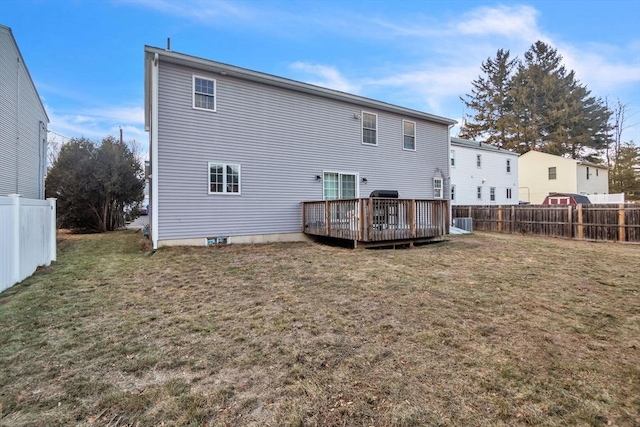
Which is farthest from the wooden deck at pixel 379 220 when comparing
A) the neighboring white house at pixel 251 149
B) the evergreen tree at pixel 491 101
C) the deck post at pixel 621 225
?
the evergreen tree at pixel 491 101

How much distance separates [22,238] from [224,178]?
471cm

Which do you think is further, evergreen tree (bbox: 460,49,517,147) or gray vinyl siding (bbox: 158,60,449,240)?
evergreen tree (bbox: 460,49,517,147)

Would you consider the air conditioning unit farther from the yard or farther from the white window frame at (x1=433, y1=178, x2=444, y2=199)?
the yard

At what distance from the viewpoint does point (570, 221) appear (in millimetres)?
11727

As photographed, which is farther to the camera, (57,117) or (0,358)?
(57,117)

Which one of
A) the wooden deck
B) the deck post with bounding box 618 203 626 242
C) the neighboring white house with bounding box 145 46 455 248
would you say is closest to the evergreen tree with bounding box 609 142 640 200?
the deck post with bounding box 618 203 626 242

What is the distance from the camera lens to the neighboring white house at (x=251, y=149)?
8.28 meters

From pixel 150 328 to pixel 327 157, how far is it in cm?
865

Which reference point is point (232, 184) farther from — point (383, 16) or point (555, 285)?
point (383, 16)

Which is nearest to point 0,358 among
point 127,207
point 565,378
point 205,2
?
point 565,378

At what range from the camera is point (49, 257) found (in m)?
6.75

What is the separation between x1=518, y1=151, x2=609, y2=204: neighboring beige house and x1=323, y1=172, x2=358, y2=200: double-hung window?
79.8 feet

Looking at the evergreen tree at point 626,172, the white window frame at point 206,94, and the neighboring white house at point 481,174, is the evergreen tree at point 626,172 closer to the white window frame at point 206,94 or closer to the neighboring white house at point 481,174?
A: the neighboring white house at point 481,174

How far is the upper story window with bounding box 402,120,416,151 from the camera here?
1291 centimetres
